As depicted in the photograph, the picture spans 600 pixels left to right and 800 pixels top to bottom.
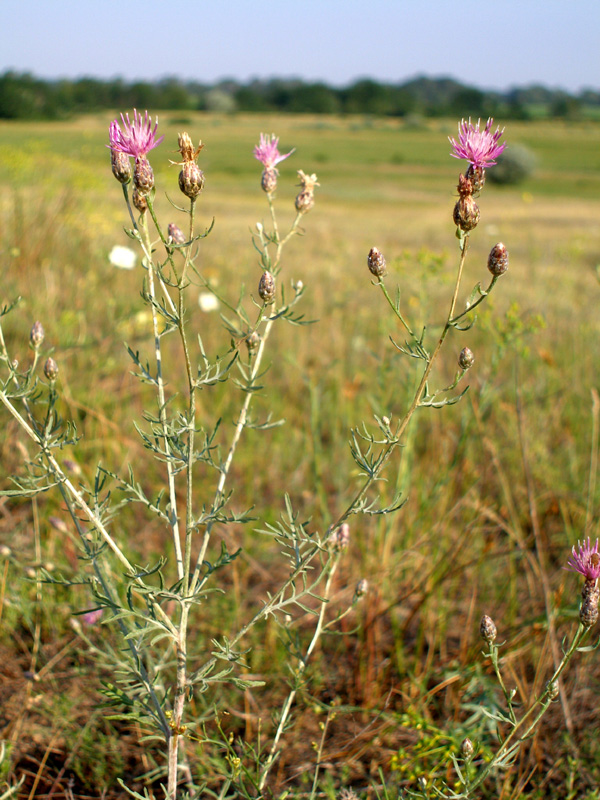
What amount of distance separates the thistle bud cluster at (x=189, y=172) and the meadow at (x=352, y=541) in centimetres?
51

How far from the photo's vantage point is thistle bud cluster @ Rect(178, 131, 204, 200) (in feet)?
3.26

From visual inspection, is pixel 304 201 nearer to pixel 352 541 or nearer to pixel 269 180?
pixel 269 180

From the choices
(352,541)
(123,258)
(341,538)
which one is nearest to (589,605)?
(341,538)

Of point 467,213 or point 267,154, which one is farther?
point 267,154

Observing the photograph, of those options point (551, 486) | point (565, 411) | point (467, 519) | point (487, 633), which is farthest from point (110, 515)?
point (565, 411)

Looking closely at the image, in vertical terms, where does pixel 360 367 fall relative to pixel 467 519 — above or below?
above

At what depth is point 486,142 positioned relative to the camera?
3.33ft

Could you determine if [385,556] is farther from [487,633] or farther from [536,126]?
[536,126]

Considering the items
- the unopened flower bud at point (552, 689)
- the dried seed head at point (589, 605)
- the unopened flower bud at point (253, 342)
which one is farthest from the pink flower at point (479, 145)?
the unopened flower bud at point (552, 689)

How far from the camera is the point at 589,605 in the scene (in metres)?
1.06

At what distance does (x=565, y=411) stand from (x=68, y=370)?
2.36 m

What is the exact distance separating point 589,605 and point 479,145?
76 centimetres

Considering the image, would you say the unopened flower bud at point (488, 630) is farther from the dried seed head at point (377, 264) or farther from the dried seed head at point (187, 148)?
the dried seed head at point (187, 148)

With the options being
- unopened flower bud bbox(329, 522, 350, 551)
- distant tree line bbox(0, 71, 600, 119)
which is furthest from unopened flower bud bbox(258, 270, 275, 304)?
distant tree line bbox(0, 71, 600, 119)
